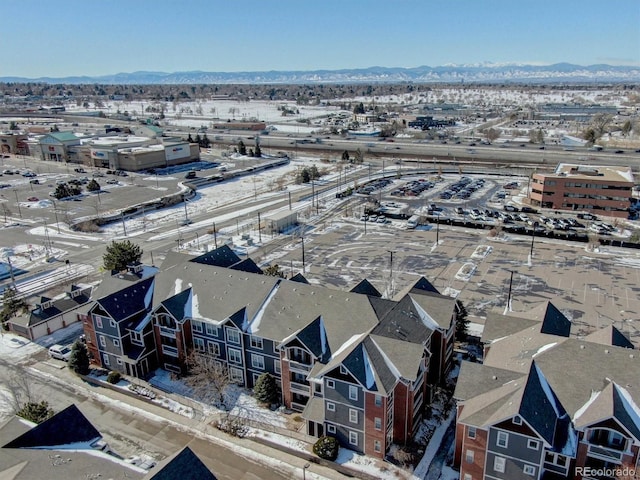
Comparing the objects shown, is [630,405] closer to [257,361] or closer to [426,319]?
Answer: [426,319]

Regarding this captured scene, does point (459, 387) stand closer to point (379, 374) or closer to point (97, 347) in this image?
point (379, 374)

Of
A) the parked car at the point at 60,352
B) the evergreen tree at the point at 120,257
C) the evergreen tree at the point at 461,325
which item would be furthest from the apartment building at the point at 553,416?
the evergreen tree at the point at 120,257

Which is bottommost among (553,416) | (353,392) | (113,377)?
(113,377)

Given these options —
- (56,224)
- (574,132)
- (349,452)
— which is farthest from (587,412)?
(574,132)

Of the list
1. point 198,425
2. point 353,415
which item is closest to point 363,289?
point 353,415

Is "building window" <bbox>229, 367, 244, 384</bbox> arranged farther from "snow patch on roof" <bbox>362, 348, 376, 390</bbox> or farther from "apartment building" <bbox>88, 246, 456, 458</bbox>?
"snow patch on roof" <bbox>362, 348, 376, 390</bbox>

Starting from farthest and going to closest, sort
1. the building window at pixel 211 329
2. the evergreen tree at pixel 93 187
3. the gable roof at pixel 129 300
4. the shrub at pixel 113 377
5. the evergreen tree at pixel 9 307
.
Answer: the evergreen tree at pixel 93 187
the evergreen tree at pixel 9 307
the gable roof at pixel 129 300
the shrub at pixel 113 377
the building window at pixel 211 329

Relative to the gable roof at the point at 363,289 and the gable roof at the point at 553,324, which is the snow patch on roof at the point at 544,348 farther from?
the gable roof at the point at 363,289
